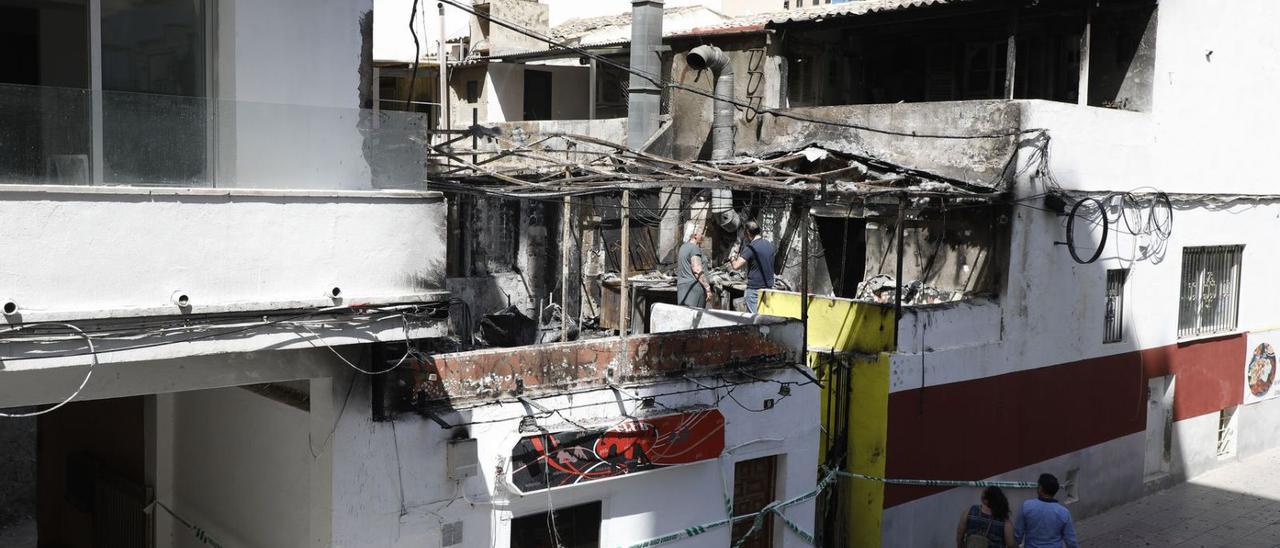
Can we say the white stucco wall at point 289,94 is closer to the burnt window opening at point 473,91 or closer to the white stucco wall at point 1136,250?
the white stucco wall at point 1136,250

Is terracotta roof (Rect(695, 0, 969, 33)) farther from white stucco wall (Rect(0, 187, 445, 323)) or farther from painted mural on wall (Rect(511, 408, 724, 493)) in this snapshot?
white stucco wall (Rect(0, 187, 445, 323))

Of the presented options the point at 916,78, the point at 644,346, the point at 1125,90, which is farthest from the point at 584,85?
the point at 644,346

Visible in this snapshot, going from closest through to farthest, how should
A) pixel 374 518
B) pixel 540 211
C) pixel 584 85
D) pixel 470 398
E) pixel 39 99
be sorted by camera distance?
pixel 39 99
pixel 374 518
pixel 470 398
pixel 540 211
pixel 584 85

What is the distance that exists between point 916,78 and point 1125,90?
339 centimetres

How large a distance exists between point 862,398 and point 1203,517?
6.21 m

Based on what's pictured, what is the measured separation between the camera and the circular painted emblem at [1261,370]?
18484 mm

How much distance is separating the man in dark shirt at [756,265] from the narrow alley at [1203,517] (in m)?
5.39

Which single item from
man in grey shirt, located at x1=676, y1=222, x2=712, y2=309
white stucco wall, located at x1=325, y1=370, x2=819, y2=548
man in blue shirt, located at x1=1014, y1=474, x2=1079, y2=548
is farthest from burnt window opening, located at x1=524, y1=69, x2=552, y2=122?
man in blue shirt, located at x1=1014, y1=474, x2=1079, y2=548

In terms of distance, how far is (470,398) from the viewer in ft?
29.2

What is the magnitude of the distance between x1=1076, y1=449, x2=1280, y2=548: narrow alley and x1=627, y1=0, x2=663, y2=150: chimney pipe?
9.36 metres

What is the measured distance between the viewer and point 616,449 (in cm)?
948

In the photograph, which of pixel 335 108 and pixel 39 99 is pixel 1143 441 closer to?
pixel 335 108

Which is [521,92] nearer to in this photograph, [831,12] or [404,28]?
[404,28]

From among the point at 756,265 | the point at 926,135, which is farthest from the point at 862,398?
the point at 926,135
